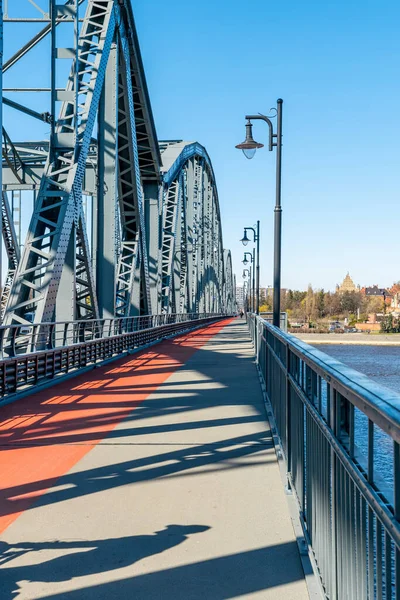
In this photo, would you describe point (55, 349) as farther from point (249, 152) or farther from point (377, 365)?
point (377, 365)

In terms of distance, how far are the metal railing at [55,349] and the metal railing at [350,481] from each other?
24.9 ft

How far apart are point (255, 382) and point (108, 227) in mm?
7617

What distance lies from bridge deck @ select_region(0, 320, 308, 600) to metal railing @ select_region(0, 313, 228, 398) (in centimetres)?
108

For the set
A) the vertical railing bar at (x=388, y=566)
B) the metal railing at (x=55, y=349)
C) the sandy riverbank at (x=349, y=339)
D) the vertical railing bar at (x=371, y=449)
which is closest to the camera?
the vertical railing bar at (x=388, y=566)

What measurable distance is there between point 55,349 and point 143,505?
8780 mm

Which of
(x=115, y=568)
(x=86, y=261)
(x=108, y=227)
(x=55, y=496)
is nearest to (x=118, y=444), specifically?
(x=55, y=496)

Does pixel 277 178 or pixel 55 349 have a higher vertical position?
pixel 277 178

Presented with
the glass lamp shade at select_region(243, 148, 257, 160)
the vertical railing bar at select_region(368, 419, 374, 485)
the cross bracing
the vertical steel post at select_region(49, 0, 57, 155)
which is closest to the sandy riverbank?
the cross bracing

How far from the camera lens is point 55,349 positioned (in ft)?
45.1

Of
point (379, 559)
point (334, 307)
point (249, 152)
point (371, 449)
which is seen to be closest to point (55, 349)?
point (249, 152)

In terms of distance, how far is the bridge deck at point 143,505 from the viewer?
154 inches

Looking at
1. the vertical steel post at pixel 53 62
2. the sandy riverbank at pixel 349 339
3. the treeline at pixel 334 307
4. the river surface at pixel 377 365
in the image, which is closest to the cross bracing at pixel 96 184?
the vertical steel post at pixel 53 62

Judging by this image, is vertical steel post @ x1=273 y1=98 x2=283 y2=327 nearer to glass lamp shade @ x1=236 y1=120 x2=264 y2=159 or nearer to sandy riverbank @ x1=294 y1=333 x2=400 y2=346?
glass lamp shade @ x1=236 y1=120 x2=264 y2=159

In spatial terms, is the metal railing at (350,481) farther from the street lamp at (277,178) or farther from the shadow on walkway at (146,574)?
the street lamp at (277,178)
